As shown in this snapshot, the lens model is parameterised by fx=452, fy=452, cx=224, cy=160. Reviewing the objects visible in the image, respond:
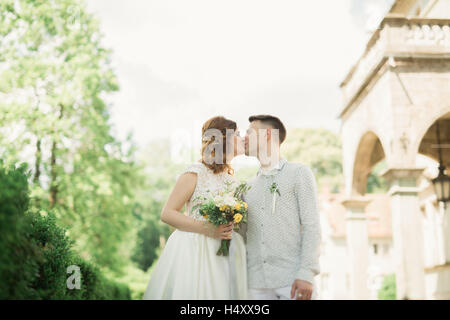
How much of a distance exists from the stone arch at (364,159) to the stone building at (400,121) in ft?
0.09

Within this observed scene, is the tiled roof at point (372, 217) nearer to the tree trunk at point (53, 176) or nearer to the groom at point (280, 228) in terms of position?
the tree trunk at point (53, 176)

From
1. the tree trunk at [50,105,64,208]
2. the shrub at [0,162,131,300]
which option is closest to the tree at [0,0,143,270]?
the tree trunk at [50,105,64,208]

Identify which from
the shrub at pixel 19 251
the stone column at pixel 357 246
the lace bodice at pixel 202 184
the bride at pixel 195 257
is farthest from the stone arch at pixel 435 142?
the shrub at pixel 19 251

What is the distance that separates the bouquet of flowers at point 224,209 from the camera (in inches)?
143

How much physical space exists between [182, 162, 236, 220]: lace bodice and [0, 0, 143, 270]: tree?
13.2m

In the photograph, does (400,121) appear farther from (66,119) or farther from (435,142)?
(66,119)

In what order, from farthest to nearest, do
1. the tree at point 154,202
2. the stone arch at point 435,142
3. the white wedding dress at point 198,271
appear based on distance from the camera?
the tree at point 154,202, the stone arch at point 435,142, the white wedding dress at point 198,271

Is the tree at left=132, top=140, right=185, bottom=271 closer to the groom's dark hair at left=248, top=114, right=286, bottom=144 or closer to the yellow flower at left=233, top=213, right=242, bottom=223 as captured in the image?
the groom's dark hair at left=248, top=114, right=286, bottom=144

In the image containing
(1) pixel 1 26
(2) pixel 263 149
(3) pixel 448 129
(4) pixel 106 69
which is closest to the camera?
(2) pixel 263 149

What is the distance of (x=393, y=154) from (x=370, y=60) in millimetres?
2756

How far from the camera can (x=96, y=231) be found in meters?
17.9
